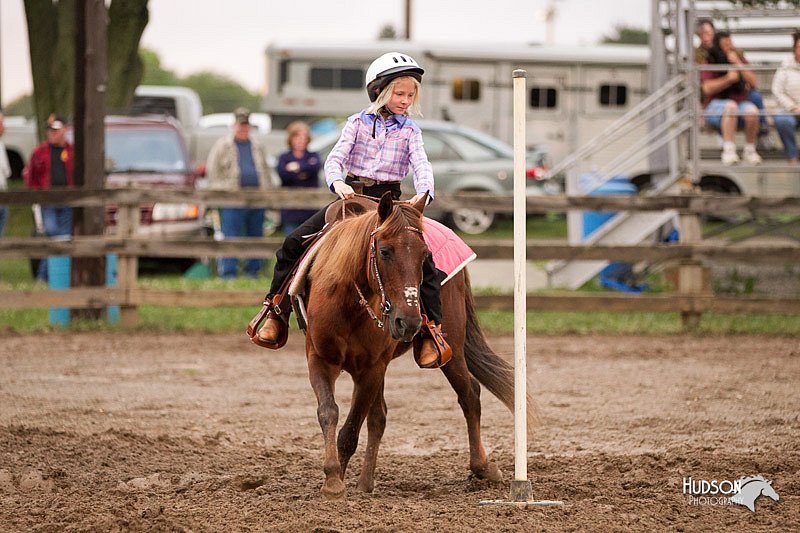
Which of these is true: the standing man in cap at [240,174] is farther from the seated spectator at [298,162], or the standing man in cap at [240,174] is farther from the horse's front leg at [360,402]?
the horse's front leg at [360,402]

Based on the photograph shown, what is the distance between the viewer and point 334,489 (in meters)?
5.36

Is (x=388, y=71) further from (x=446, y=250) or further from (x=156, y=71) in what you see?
(x=156, y=71)

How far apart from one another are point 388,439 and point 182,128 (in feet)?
60.2

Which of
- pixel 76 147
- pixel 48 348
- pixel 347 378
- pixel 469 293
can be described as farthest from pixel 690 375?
pixel 76 147

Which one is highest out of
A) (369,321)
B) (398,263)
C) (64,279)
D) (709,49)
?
(709,49)

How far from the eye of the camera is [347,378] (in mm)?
9945

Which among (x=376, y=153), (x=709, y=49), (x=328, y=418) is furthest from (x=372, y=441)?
(x=709, y=49)

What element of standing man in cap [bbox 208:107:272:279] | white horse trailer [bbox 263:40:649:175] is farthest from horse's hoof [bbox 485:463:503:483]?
white horse trailer [bbox 263:40:649:175]

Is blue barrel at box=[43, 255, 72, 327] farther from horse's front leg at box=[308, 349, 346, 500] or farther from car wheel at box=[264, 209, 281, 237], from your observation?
horse's front leg at box=[308, 349, 346, 500]

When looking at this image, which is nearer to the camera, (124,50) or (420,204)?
(420,204)

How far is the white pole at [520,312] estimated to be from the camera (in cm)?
528

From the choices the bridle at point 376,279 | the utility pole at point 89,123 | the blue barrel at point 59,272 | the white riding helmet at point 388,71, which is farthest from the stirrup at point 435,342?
the blue barrel at point 59,272

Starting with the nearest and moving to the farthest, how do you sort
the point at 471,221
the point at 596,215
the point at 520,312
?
the point at 520,312, the point at 596,215, the point at 471,221

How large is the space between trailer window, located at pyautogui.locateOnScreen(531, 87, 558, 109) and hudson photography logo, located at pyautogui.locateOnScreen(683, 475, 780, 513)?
19705 millimetres
